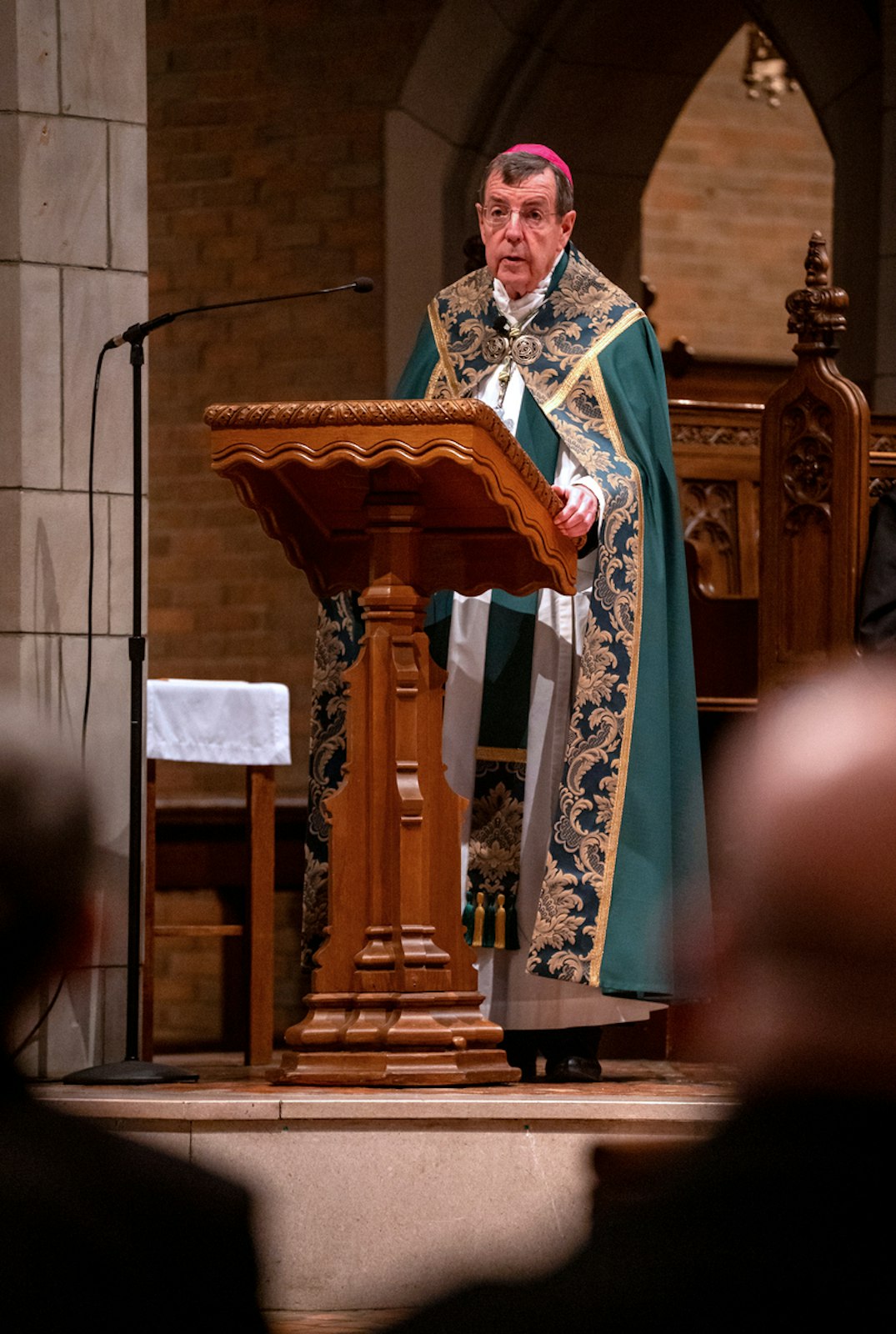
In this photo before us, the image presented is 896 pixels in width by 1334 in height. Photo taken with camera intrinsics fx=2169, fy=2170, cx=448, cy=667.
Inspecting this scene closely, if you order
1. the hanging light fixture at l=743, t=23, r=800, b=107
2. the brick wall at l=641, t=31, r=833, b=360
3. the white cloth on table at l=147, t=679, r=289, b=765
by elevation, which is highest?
the hanging light fixture at l=743, t=23, r=800, b=107

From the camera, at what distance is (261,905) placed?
6.02 m

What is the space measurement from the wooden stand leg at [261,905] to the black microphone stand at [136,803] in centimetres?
88

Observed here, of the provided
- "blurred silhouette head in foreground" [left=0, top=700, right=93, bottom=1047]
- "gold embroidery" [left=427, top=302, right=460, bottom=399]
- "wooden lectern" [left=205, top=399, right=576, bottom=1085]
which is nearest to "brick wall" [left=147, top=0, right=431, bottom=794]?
"gold embroidery" [left=427, top=302, right=460, bottom=399]

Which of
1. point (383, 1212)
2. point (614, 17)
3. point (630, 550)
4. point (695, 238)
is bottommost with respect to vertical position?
point (383, 1212)

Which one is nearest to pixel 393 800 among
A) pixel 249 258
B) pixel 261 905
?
pixel 261 905

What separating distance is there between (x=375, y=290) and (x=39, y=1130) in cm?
707

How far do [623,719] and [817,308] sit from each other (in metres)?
1.73

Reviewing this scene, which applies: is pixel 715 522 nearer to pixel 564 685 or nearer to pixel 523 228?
pixel 564 685

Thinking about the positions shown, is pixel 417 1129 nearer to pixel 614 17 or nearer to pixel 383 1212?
pixel 383 1212

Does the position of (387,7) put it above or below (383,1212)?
above

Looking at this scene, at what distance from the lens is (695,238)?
14.7 metres

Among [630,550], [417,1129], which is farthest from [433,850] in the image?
[630,550]

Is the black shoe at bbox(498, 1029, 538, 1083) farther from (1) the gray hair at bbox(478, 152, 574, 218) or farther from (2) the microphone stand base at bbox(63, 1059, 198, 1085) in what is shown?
(1) the gray hair at bbox(478, 152, 574, 218)

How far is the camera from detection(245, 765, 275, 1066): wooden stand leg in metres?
5.92
